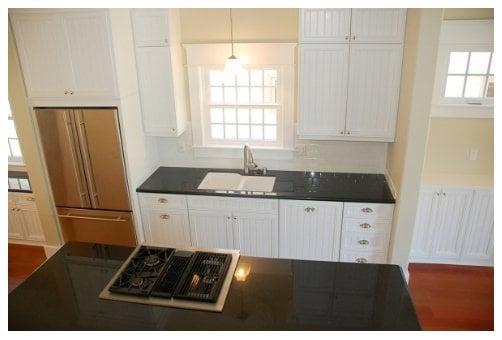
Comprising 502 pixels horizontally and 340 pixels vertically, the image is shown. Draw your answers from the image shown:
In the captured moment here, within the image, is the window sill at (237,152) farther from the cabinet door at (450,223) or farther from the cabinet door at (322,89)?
the cabinet door at (450,223)

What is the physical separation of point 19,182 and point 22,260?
819 mm

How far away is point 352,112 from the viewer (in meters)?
3.07

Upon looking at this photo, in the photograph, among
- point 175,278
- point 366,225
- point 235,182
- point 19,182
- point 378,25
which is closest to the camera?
point 175,278

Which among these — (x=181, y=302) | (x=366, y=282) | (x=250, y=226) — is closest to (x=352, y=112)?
(x=250, y=226)

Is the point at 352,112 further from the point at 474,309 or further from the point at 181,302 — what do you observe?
the point at 181,302

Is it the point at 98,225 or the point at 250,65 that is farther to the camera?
the point at 98,225

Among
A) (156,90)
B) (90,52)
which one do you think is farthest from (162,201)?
(90,52)

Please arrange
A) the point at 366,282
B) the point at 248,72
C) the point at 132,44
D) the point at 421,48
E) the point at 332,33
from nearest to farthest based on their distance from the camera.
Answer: the point at 366,282
the point at 421,48
the point at 332,33
the point at 132,44
the point at 248,72

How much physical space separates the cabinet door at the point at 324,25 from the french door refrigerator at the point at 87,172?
67.7 inches

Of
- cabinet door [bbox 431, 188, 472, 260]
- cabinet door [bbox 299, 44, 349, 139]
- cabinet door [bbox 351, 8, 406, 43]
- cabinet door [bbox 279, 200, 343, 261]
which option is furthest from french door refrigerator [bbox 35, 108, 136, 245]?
Answer: cabinet door [bbox 431, 188, 472, 260]

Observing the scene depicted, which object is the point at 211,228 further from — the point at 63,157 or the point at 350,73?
the point at 350,73

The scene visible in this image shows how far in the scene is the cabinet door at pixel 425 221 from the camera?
3229 mm

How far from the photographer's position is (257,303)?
5.72 feet

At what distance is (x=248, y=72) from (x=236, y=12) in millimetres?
537
